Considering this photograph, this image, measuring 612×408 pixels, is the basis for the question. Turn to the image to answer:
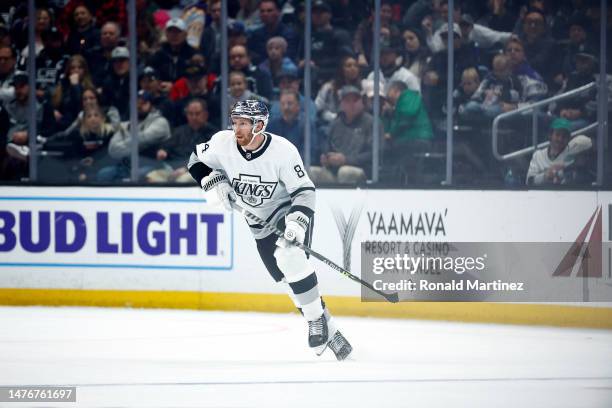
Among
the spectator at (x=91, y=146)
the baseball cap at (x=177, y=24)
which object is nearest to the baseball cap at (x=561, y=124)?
the baseball cap at (x=177, y=24)

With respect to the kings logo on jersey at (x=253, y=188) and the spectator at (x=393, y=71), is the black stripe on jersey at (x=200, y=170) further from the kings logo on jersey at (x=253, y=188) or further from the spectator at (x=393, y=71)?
the spectator at (x=393, y=71)

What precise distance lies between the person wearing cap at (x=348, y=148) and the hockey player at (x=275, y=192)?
1.79 metres

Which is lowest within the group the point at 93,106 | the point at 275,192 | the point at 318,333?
the point at 318,333

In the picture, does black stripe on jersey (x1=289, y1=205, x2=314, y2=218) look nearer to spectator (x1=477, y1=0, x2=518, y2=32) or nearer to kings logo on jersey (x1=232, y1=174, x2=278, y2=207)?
kings logo on jersey (x1=232, y1=174, x2=278, y2=207)

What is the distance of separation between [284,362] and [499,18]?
133 inches

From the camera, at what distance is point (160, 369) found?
18.4 feet

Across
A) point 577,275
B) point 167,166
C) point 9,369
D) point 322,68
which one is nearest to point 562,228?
point 577,275

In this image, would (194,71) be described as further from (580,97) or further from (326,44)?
(580,97)

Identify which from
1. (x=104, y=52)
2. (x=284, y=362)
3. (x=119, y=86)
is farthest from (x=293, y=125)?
(x=284, y=362)

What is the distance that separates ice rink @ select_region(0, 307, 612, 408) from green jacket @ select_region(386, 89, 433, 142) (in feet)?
4.32

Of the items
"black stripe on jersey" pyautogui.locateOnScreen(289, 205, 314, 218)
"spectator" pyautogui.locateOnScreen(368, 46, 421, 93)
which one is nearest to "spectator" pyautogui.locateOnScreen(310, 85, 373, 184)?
"spectator" pyautogui.locateOnScreen(368, 46, 421, 93)

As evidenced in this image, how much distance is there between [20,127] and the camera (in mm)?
8484

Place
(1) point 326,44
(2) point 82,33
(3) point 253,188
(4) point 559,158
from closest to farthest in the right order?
(3) point 253,188, (4) point 559,158, (1) point 326,44, (2) point 82,33

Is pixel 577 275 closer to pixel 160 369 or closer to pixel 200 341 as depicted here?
pixel 200 341
